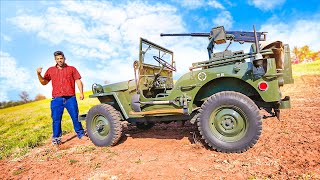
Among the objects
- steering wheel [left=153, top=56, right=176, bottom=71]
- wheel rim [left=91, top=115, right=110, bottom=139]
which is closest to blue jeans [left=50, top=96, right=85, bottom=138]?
wheel rim [left=91, top=115, right=110, bottom=139]

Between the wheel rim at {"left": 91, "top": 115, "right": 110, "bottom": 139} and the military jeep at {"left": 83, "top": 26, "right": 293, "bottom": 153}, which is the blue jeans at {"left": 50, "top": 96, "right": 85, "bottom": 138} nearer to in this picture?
the military jeep at {"left": 83, "top": 26, "right": 293, "bottom": 153}

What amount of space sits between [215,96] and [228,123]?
469 millimetres

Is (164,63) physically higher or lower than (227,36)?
lower

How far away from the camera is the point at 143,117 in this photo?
4512 millimetres

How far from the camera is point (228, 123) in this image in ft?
11.6

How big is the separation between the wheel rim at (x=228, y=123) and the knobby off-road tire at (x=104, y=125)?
1956mm

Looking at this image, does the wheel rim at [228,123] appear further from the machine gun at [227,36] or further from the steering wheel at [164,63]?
the steering wheel at [164,63]

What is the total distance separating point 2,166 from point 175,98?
3.25 metres

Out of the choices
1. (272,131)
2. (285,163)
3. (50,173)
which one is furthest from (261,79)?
(50,173)

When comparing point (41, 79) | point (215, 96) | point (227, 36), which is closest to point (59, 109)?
point (41, 79)

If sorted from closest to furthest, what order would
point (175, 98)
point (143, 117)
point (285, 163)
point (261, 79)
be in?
point (285, 163) → point (261, 79) → point (175, 98) → point (143, 117)

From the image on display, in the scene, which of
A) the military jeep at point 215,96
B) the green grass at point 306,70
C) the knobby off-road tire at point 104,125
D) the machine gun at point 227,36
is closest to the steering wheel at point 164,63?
the military jeep at point 215,96

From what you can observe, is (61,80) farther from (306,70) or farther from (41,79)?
(306,70)

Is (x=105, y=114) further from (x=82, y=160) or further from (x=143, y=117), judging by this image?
(x=82, y=160)
